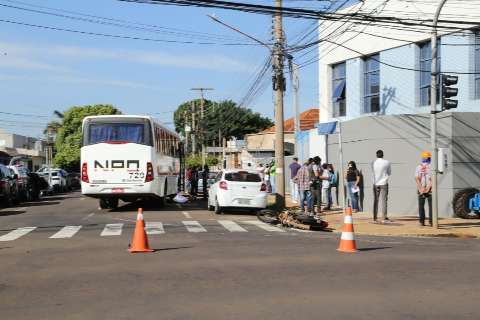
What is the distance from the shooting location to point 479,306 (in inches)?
287

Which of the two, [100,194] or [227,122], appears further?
[227,122]

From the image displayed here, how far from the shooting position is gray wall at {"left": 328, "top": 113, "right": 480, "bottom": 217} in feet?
63.8

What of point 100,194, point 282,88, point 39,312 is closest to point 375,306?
point 39,312

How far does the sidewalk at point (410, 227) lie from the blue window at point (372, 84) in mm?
6712

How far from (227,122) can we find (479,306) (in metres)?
84.7

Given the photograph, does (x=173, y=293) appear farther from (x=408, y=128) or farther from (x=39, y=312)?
(x=408, y=128)

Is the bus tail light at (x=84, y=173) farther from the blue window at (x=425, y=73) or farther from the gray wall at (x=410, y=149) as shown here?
the blue window at (x=425, y=73)

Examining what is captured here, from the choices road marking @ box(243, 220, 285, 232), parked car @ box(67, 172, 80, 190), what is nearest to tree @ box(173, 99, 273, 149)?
parked car @ box(67, 172, 80, 190)

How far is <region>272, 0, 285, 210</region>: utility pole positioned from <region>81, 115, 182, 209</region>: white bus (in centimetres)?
486

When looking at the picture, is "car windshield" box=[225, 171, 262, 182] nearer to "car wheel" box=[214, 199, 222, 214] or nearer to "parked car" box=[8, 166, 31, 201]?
"car wheel" box=[214, 199, 222, 214]

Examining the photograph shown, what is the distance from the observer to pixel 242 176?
21.6 m

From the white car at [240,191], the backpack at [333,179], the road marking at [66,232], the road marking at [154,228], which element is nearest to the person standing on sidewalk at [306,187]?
the white car at [240,191]

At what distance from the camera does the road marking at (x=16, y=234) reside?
46.9 ft

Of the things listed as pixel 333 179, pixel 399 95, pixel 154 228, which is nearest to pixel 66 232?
pixel 154 228
